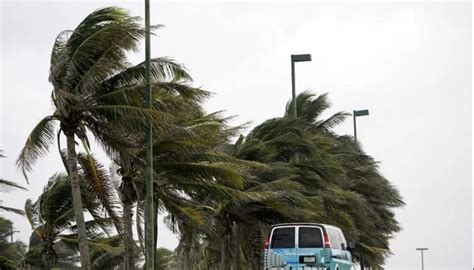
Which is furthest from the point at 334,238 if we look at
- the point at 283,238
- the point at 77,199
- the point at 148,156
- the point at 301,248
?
the point at 77,199

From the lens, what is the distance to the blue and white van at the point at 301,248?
950 inches

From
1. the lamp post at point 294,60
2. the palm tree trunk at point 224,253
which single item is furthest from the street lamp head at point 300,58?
the palm tree trunk at point 224,253

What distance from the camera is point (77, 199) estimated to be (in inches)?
902

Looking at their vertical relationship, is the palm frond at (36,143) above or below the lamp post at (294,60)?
below

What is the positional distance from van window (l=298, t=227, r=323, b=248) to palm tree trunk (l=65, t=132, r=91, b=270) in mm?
5984

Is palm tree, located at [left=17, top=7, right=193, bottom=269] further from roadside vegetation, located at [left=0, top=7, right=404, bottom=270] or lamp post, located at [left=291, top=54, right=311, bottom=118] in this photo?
lamp post, located at [left=291, top=54, right=311, bottom=118]

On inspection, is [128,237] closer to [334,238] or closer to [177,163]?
[177,163]

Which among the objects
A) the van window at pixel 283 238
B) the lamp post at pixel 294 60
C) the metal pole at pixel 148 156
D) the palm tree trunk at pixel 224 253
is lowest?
the palm tree trunk at pixel 224 253

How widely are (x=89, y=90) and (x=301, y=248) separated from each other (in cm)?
739

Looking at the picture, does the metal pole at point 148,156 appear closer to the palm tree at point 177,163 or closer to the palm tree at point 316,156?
the palm tree at point 177,163

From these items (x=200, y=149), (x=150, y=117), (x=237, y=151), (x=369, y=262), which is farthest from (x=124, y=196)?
(x=369, y=262)

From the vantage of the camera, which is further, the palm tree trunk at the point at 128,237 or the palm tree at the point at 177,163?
the palm tree trunk at the point at 128,237

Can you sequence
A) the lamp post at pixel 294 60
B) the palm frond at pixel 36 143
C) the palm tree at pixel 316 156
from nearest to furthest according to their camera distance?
the palm frond at pixel 36 143 < the palm tree at pixel 316 156 < the lamp post at pixel 294 60

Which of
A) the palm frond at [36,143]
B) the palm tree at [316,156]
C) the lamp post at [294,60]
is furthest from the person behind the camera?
the lamp post at [294,60]
